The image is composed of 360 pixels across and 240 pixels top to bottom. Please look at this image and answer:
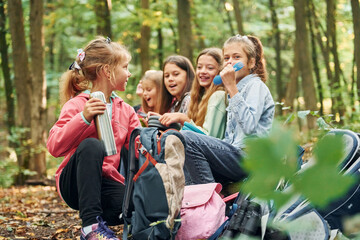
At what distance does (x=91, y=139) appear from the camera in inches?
104

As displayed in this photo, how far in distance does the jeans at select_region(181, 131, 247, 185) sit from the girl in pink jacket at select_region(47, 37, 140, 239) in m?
0.51

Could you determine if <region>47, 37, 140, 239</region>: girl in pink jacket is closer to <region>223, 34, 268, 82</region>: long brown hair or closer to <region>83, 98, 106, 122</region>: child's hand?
<region>83, 98, 106, 122</region>: child's hand

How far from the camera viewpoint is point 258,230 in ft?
6.87

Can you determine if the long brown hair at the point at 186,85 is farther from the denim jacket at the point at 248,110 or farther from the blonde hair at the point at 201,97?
the denim jacket at the point at 248,110

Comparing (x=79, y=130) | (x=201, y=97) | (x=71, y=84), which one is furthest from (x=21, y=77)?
(x=79, y=130)

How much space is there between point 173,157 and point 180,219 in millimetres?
339

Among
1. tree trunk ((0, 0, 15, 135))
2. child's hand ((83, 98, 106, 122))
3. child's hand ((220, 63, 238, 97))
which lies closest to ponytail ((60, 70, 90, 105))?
child's hand ((83, 98, 106, 122))

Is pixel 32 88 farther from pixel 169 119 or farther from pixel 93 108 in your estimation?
pixel 93 108

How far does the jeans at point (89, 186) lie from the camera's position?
8.42 feet

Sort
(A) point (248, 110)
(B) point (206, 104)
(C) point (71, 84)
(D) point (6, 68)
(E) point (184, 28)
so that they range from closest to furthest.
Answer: (A) point (248, 110) → (C) point (71, 84) → (B) point (206, 104) → (E) point (184, 28) → (D) point (6, 68)

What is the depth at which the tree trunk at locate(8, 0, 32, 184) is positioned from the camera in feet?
27.1

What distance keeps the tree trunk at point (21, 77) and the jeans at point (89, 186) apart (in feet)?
19.9

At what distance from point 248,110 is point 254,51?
2.27 feet

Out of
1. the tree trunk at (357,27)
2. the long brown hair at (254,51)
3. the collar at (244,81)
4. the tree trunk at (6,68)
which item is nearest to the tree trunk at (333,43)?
the tree trunk at (357,27)
